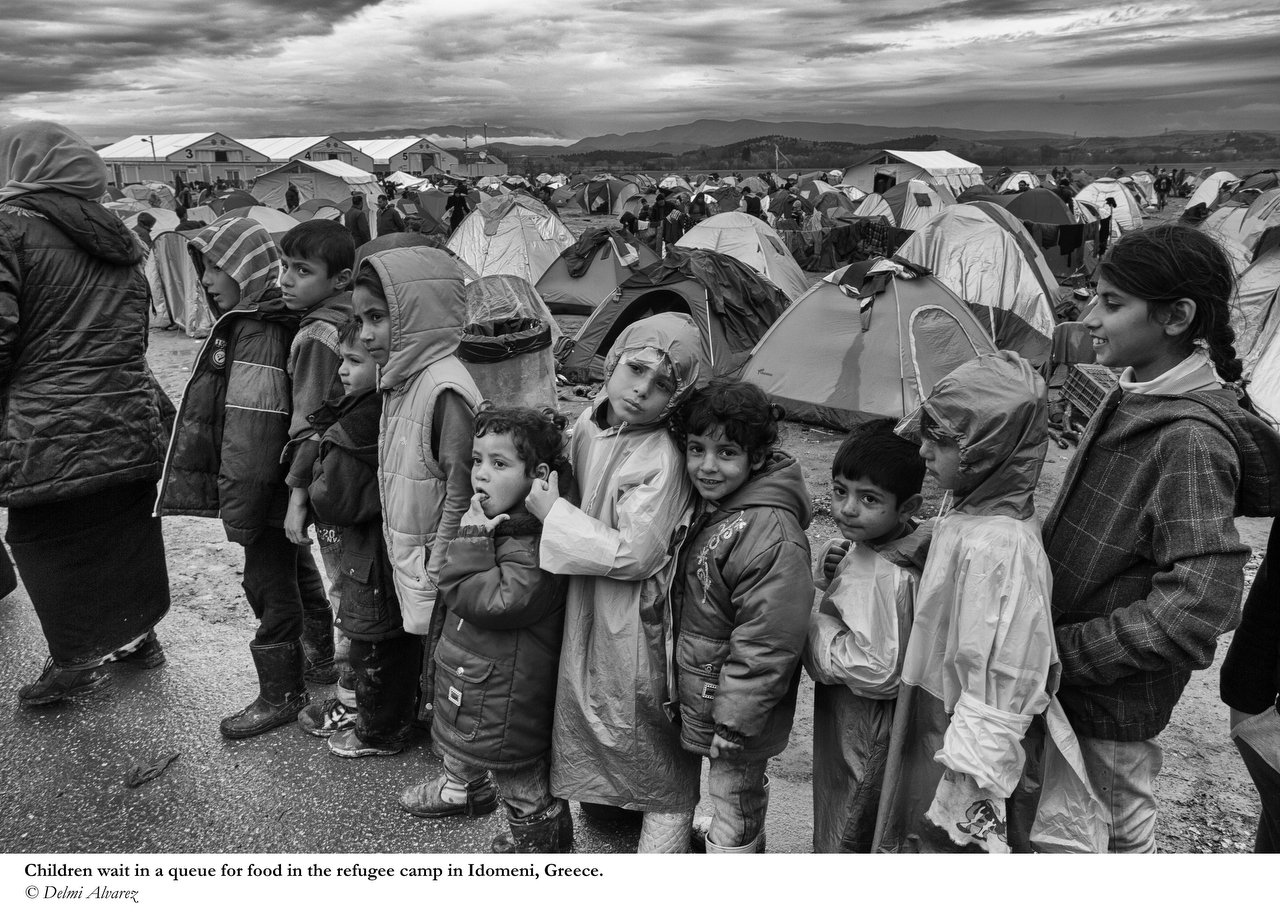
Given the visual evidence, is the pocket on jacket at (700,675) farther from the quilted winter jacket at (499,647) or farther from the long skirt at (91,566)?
the long skirt at (91,566)

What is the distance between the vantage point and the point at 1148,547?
1.68 meters

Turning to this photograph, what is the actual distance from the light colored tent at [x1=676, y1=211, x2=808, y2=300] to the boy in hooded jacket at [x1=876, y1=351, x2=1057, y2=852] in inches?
397

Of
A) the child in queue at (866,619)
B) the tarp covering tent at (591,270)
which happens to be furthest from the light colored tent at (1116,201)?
the child in queue at (866,619)

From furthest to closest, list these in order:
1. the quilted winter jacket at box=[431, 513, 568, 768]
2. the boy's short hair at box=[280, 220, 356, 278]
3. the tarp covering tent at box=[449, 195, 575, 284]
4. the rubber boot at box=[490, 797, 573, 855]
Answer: the tarp covering tent at box=[449, 195, 575, 284]
the boy's short hair at box=[280, 220, 356, 278]
the rubber boot at box=[490, 797, 573, 855]
the quilted winter jacket at box=[431, 513, 568, 768]

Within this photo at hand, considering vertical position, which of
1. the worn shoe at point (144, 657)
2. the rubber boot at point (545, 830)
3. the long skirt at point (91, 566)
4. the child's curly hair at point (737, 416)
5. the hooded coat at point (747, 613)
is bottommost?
the worn shoe at point (144, 657)

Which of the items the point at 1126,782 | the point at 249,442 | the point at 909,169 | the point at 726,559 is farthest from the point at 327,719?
the point at 909,169

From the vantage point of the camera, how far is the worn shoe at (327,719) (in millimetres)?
2912

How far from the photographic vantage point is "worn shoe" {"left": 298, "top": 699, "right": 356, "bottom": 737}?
291 centimetres

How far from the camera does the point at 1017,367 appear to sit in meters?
1.74

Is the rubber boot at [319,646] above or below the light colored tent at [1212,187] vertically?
below

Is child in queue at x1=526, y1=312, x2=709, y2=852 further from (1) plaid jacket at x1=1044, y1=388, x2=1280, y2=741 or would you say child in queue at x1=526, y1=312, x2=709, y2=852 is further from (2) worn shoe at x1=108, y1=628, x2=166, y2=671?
(2) worn shoe at x1=108, y1=628, x2=166, y2=671

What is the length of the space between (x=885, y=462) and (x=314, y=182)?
37.4 metres

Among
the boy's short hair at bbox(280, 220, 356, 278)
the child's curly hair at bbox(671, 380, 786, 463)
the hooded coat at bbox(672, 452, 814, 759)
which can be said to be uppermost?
the boy's short hair at bbox(280, 220, 356, 278)

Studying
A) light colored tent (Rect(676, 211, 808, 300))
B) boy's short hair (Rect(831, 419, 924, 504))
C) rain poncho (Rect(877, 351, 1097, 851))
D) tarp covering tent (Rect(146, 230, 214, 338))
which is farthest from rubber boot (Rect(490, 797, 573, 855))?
tarp covering tent (Rect(146, 230, 214, 338))
